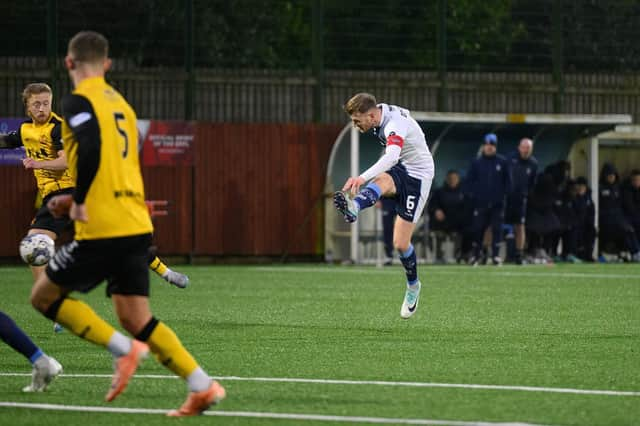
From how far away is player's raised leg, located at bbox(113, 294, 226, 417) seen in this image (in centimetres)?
754

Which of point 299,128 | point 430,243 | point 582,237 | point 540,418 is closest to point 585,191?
point 582,237

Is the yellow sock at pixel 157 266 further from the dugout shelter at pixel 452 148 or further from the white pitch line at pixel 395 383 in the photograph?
the dugout shelter at pixel 452 148

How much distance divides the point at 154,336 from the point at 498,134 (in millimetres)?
21743

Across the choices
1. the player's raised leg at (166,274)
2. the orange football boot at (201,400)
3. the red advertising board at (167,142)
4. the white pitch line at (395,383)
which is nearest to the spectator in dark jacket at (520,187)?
the red advertising board at (167,142)

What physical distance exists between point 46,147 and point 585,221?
1747cm

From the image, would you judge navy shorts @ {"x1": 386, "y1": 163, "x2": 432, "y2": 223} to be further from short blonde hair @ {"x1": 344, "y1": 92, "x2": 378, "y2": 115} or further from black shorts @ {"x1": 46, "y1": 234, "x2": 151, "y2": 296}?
black shorts @ {"x1": 46, "y1": 234, "x2": 151, "y2": 296}

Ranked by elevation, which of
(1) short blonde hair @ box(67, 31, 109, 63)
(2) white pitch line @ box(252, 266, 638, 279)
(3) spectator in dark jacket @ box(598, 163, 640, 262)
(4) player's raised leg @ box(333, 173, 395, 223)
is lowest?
(2) white pitch line @ box(252, 266, 638, 279)

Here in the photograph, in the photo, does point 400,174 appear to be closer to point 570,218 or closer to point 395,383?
point 395,383

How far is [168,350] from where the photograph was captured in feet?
25.0

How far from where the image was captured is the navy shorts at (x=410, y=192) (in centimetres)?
1404

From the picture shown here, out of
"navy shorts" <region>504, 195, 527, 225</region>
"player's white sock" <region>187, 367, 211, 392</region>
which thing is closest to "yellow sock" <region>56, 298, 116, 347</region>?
"player's white sock" <region>187, 367, 211, 392</region>

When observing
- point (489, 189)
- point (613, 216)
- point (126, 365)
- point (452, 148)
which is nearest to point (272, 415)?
point (126, 365)

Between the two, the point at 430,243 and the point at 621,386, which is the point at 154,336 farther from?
the point at 430,243

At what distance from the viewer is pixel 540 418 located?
24.5 ft
